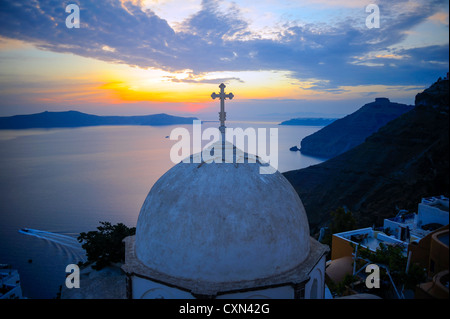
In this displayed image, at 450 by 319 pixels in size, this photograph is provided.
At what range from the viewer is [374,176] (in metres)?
41.8

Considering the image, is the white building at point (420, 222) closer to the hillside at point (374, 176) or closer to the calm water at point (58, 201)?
the hillside at point (374, 176)

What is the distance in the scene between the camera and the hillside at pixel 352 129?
278 ft

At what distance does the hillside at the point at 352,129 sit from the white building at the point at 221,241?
8729 cm

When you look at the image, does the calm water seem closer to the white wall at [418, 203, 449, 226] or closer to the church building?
the church building

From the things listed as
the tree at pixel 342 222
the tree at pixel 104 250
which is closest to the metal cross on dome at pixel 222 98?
the tree at pixel 104 250

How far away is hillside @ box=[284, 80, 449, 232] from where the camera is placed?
31.6m

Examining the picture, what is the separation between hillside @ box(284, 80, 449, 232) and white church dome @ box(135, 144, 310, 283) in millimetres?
24674

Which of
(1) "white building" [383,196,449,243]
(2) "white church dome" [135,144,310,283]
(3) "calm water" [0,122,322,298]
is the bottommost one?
(3) "calm water" [0,122,322,298]

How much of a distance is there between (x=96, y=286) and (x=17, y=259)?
2701cm

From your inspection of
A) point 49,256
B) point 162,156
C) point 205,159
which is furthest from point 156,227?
point 162,156

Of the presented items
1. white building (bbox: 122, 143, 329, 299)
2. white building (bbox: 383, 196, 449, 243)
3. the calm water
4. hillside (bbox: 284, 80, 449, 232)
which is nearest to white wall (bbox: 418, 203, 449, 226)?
white building (bbox: 383, 196, 449, 243)

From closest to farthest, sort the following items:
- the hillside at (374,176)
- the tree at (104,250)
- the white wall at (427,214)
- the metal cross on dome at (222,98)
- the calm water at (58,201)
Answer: the metal cross on dome at (222,98)
the white wall at (427,214)
the tree at (104,250)
the hillside at (374,176)
the calm water at (58,201)

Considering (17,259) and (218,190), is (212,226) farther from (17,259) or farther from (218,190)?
(17,259)
